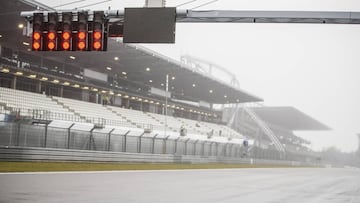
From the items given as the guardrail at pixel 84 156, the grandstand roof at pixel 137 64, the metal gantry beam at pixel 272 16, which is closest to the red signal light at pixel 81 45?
the metal gantry beam at pixel 272 16

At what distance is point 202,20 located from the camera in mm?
13344

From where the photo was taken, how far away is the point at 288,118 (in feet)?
372

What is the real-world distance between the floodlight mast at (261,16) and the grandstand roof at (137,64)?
21.4 meters

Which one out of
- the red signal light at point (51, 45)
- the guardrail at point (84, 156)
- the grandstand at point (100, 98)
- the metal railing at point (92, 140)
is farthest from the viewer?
the grandstand at point (100, 98)

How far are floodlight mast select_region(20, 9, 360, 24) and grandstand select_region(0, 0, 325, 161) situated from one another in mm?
14946

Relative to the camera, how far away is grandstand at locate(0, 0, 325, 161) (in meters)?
29.5

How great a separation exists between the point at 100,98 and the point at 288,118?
231 feet

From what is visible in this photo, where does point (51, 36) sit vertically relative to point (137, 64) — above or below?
below

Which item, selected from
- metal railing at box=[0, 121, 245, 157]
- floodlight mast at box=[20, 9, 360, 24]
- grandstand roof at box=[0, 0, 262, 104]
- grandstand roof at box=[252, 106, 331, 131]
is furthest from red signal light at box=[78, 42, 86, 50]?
grandstand roof at box=[252, 106, 331, 131]

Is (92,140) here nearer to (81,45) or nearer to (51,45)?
(51,45)

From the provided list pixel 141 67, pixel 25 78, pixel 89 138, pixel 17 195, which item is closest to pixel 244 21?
pixel 17 195

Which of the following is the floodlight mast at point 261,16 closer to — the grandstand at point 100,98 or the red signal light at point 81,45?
the red signal light at point 81,45

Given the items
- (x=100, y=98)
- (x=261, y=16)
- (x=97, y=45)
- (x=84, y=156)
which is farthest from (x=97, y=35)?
(x=100, y=98)

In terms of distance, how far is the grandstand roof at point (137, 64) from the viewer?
36.8m
